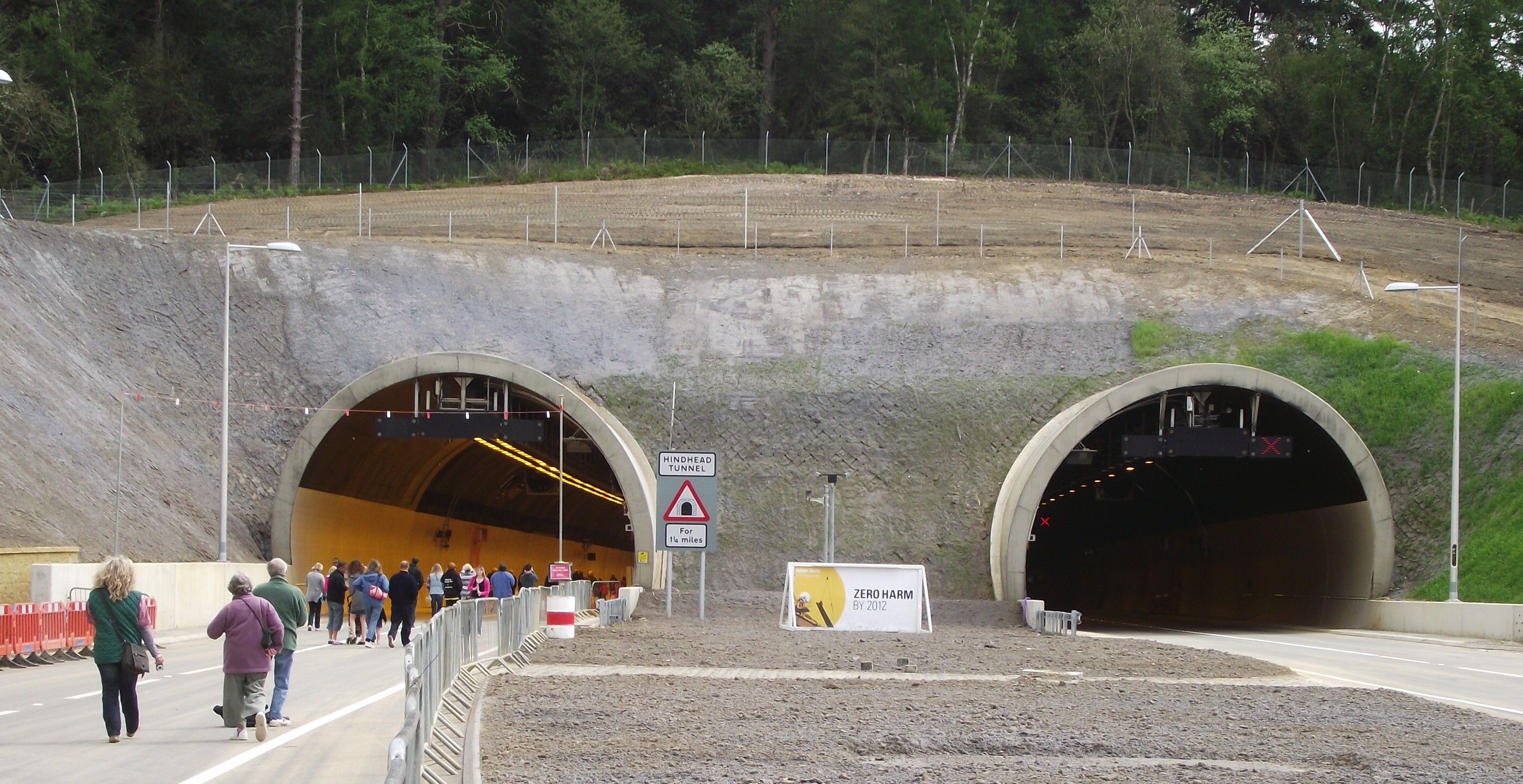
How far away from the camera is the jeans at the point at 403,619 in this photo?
26.6m

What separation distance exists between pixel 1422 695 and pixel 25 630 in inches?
749

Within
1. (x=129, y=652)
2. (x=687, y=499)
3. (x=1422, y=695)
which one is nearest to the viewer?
(x=129, y=652)

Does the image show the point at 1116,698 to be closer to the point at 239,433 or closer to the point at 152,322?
the point at 239,433

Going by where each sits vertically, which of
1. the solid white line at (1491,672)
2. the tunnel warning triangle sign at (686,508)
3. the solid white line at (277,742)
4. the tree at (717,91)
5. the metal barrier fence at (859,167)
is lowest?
the solid white line at (1491,672)

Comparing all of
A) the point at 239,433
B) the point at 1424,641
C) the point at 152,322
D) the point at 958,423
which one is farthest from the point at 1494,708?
the point at 152,322

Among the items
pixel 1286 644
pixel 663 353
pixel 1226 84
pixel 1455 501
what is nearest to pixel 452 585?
pixel 663 353

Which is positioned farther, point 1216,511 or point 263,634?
point 1216,511

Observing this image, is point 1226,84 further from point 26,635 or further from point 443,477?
point 26,635

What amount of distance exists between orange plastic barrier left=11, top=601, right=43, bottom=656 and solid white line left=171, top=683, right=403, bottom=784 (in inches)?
284

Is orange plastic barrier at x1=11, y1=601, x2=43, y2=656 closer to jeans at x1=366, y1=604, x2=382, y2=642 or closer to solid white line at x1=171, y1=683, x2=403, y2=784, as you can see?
jeans at x1=366, y1=604, x2=382, y2=642

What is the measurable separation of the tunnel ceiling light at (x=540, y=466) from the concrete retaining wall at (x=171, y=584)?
8531 millimetres

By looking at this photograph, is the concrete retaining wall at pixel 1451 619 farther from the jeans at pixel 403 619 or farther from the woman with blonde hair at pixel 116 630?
the woman with blonde hair at pixel 116 630

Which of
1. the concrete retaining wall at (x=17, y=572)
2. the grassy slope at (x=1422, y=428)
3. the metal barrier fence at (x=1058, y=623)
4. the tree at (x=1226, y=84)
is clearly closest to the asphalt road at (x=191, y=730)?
the concrete retaining wall at (x=17, y=572)

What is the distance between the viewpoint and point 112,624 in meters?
13.2
